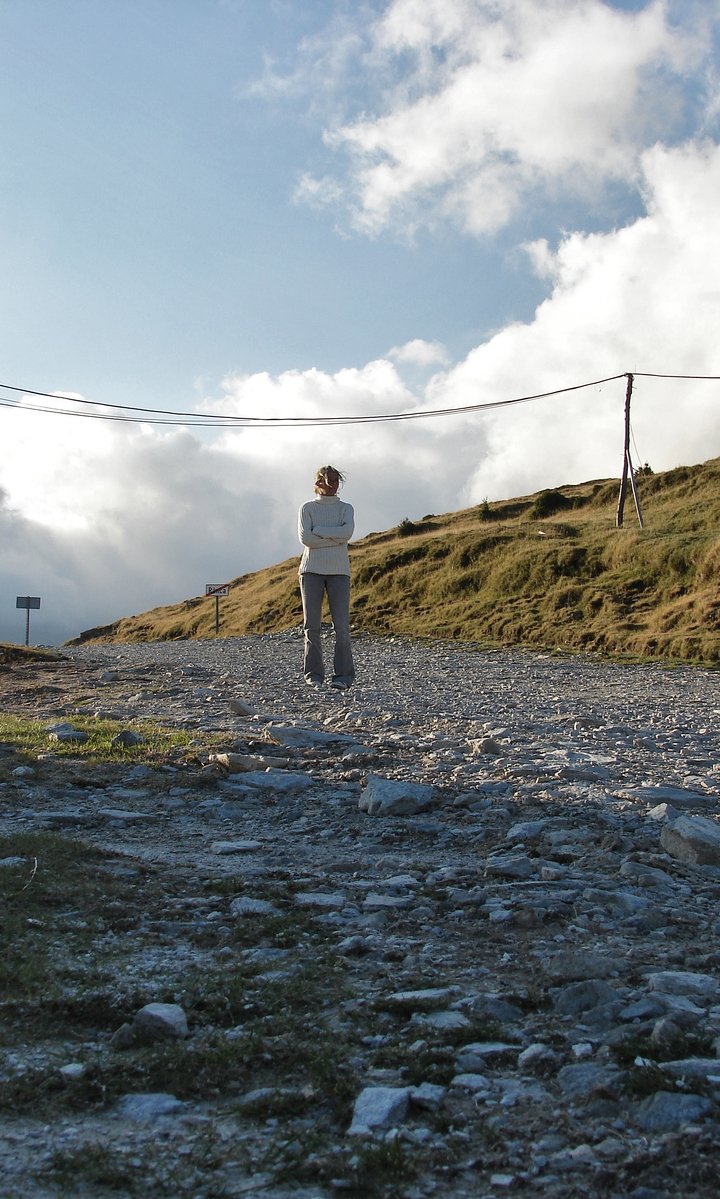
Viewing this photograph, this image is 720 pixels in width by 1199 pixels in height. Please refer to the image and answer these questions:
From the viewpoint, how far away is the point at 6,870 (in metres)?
4.59

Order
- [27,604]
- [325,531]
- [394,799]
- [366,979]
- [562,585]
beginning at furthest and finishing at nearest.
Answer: [27,604] → [562,585] → [325,531] → [394,799] → [366,979]

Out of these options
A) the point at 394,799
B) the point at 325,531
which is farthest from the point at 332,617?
the point at 394,799

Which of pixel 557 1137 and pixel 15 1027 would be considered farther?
pixel 15 1027

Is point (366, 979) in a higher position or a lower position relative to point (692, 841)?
lower

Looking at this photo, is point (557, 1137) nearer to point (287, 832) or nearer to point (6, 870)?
point (6, 870)

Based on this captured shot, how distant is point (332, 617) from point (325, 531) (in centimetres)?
118

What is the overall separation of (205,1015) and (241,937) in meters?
0.77

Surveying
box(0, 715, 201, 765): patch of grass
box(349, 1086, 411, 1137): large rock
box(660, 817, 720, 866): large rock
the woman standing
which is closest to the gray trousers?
the woman standing

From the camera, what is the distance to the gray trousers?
12367 mm

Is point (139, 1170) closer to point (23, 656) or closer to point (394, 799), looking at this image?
point (394, 799)

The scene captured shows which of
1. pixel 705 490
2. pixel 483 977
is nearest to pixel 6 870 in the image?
A: pixel 483 977

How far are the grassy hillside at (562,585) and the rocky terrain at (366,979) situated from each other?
17.1 m

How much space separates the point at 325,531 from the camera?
39.5 feet

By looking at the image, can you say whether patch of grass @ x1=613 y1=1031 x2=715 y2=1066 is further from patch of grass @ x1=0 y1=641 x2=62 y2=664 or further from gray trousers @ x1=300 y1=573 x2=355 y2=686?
patch of grass @ x1=0 y1=641 x2=62 y2=664
